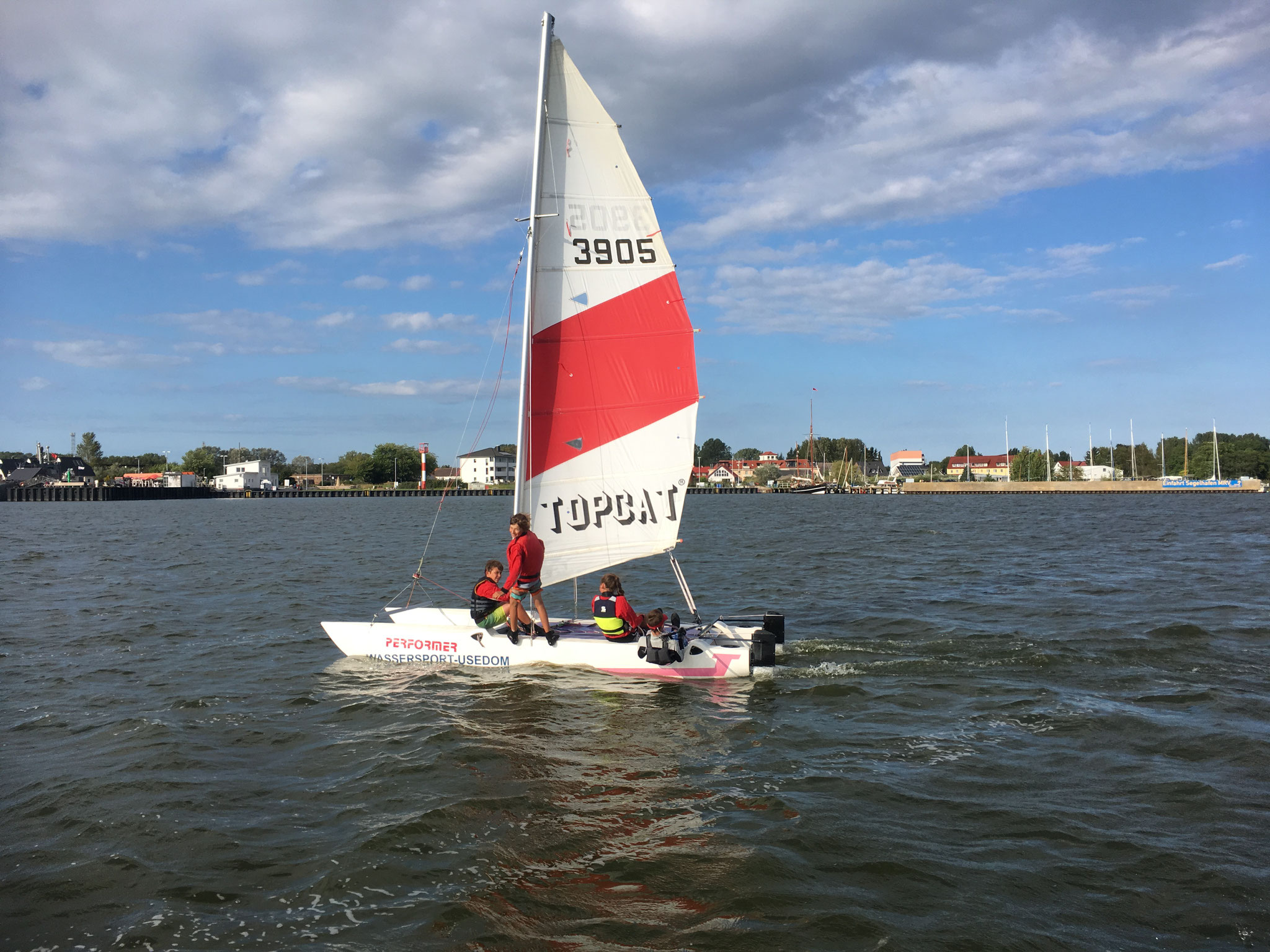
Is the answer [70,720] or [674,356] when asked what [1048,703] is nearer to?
[674,356]

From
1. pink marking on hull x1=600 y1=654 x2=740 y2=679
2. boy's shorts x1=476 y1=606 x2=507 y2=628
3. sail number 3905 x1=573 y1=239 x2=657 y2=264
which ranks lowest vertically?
pink marking on hull x1=600 y1=654 x2=740 y2=679

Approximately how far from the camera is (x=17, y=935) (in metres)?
5.08

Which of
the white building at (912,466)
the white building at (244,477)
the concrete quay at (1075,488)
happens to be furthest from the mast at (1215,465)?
the white building at (244,477)

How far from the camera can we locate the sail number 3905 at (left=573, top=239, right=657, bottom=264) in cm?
1133

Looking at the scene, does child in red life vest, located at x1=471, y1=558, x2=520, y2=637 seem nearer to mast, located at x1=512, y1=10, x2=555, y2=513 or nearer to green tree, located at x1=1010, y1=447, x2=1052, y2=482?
mast, located at x1=512, y1=10, x2=555, y2=513

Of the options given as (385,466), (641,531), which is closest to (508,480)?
(385,466)

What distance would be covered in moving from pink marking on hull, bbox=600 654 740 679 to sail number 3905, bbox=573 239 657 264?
222 inches

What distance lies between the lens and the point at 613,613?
11.3 meters

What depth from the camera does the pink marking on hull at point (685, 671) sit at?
11.4m

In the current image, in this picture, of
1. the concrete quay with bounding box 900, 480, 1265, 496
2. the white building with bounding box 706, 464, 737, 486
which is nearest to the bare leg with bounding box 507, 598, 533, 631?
the concrete quay with bounding box 900, 480, 1265, 496

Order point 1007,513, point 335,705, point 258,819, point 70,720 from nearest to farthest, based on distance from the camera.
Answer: point 258,819
point 70,720
point 335,705
point 1007,513

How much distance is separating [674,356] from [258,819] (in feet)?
24.8

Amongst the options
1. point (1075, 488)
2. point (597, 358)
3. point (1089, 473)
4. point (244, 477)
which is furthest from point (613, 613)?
point (1089, 473)

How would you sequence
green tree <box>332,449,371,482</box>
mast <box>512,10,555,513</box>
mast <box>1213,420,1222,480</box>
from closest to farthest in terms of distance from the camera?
mast <box>512,10,555,513</box>
mast <box>1213,420,1222,480</box>
green tree <box>332,449,371,482</box>
